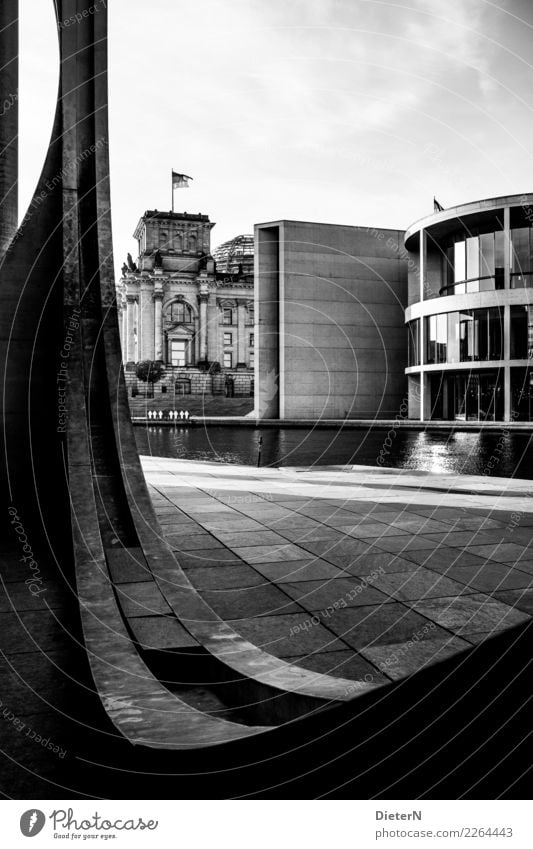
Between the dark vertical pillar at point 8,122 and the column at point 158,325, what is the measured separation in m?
82.0

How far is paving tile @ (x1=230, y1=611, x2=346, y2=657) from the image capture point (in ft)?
13.6

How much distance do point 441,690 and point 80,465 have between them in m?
4.28

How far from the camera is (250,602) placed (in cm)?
510

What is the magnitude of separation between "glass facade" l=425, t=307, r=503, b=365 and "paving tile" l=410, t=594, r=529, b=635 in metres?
41.5

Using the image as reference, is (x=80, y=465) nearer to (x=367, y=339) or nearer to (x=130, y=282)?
(x=367, y=339)

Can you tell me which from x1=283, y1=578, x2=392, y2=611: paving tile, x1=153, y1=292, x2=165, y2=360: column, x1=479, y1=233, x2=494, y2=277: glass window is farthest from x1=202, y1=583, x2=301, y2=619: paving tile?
x1=153, y1=292, x2=165, y2=360: column

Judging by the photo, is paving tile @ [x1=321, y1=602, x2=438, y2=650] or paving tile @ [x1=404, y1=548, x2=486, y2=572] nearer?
paving tile @ [x1=321, y1=602, x2=438, y2=650]

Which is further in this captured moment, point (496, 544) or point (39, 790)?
point (496, 544)

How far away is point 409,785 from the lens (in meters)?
2.37

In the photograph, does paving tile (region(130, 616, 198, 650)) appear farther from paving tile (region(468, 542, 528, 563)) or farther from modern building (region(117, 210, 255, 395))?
modern building (region(117, 210, 255, 395))

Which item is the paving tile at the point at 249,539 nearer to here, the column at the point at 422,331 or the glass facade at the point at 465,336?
the glass facade at the point at 465,336

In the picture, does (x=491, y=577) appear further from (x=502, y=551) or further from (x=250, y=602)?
(x=250, y=602)

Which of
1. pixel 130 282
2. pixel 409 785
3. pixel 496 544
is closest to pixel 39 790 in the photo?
pixel 409 785
